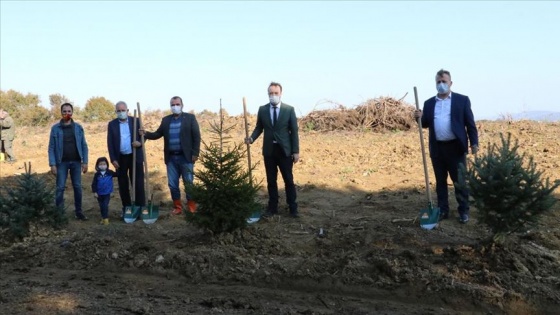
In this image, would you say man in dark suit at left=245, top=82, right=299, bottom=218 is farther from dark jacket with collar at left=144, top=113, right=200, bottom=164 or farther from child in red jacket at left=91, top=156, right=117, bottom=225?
child in red jacket at left=91, top=156, right=117, bottom=225

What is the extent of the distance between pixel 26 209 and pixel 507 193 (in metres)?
5.96

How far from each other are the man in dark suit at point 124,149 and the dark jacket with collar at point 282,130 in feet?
6.35

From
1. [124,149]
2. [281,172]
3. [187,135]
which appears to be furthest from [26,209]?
[281,172]

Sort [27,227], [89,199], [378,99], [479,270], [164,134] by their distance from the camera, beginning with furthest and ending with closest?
[378,99], [89,199], [164,134], [27,227], [479,270]

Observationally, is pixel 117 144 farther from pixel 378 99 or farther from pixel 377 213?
pixel 378 99

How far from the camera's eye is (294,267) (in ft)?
19.9

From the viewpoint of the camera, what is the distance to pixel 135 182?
8.77 metres

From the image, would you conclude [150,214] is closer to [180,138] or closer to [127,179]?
[127,179]

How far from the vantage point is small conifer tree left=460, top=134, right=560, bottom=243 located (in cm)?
557

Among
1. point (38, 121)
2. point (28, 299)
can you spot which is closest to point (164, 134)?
point (28, 299)

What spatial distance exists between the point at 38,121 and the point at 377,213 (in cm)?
2565

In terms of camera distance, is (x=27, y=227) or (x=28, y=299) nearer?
(x=28, y=299)

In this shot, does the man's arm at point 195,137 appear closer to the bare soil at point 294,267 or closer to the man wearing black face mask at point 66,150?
the bare soil at point 294,267

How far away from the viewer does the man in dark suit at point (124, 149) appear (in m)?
8.64
